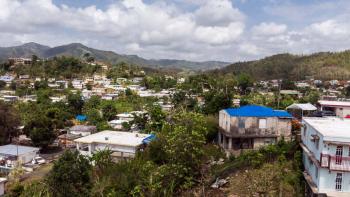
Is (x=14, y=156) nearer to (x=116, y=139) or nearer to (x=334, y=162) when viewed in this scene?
(x=116, y=139)

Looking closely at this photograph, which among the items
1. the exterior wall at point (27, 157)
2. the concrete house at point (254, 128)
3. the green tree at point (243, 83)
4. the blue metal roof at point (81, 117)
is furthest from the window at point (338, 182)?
the green tree at point (243, 83)

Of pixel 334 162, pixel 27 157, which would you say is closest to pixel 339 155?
pixel 334 162

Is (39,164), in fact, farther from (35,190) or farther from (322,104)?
(322,104)

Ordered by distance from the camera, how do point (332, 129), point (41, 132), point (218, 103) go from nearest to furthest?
point (332, 129), point (218, 103), point (41, 132)

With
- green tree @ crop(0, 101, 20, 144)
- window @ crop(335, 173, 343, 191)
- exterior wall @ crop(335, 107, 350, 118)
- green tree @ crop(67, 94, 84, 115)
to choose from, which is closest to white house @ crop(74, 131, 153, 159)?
green tree @ crop(0, 101, 20, 144)

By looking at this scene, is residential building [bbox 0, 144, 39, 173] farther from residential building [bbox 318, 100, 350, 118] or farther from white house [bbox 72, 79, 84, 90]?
white house [bbox 72, 79, 84, 90]

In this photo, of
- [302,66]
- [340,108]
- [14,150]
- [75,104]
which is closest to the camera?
[340,108]
